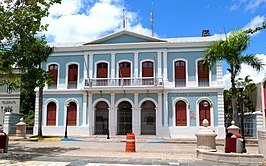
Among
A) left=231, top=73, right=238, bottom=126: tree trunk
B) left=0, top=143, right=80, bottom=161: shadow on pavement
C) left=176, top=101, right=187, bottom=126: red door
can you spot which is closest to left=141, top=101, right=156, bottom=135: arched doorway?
left=176, top=101, right=187, bottom=126: red door

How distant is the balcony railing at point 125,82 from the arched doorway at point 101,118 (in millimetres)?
→ 1951

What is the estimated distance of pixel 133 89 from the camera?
86.0 ft

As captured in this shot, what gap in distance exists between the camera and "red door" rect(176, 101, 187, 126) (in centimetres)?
2589

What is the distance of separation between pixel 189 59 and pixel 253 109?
35.1ft

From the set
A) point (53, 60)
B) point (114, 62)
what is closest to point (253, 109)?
point (114, 62)

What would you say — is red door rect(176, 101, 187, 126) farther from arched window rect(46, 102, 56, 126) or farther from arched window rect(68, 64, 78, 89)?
arched window rect(46, 102, 56, 126)

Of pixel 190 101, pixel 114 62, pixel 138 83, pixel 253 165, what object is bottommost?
pixel 253 165

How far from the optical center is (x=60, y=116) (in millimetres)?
27594

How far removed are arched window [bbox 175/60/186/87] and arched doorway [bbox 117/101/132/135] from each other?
4937 mm

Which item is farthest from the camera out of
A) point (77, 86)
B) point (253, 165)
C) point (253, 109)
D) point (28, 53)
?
point (253, 109)

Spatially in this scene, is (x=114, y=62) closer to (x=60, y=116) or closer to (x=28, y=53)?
(x=60, y=116)

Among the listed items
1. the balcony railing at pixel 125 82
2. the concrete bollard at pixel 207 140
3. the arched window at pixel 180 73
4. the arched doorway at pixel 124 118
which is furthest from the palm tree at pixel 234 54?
the arched doorway at pixel 124 118

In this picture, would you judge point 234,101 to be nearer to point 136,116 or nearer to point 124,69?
point 136,116

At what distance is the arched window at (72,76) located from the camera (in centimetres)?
2800
